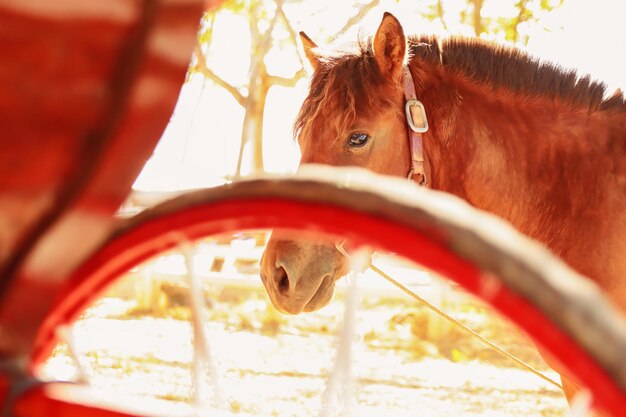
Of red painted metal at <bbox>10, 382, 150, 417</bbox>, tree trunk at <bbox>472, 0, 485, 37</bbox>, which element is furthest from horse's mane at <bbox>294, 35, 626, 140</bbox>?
tree trunk at <bbox>472, 0, 485, 37</bbox>

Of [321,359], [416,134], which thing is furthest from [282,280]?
[321,359]

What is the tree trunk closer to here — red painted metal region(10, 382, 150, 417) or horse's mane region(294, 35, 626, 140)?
horse's mane region(294, 35, 626, 140)

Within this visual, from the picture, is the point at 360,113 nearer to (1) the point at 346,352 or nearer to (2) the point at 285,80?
(1) the point at 346,352

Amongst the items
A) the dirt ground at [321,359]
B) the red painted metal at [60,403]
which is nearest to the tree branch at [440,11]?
the dirt ground at [321,359]

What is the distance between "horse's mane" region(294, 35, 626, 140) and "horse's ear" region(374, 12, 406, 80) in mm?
38

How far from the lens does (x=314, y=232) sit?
50 cm

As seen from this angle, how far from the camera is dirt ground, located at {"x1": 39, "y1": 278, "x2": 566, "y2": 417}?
3.67 m

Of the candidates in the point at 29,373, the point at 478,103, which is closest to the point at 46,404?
the point at 29,373

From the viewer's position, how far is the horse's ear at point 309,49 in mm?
2454

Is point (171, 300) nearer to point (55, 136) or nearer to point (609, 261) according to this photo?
point (609, 261)

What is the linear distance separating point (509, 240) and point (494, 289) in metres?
0.04

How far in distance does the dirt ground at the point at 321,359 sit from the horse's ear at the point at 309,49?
4.13ft

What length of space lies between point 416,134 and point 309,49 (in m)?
0.70

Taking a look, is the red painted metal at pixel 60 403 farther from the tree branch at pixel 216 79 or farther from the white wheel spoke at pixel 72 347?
the tree branch at pixel 216 79
